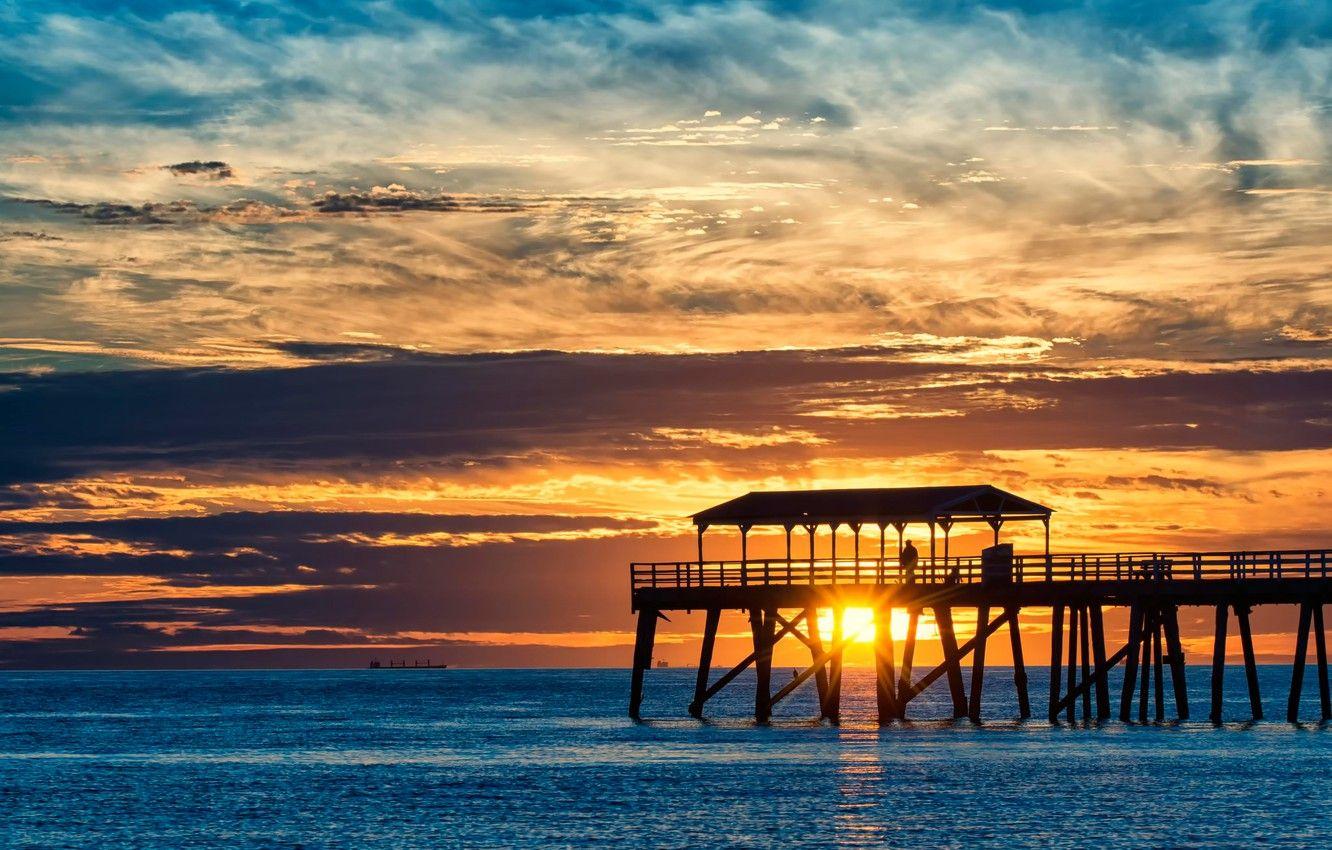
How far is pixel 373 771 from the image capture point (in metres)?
64.4

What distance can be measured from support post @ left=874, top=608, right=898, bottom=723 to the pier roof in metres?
3.79

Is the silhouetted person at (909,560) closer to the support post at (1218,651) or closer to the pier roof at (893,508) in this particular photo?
the pier roof at (893,508)

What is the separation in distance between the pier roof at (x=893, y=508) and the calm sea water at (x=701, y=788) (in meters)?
7.92

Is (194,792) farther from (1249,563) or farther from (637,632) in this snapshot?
(1249,563)

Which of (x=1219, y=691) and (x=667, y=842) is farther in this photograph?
(x=1219, y=691)

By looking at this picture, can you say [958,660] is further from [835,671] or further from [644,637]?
[644,637]

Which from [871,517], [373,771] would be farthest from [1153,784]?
[373,771]

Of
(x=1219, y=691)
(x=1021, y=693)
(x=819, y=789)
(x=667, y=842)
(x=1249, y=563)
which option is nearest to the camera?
(x=667, y=842)

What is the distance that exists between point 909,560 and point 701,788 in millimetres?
17132

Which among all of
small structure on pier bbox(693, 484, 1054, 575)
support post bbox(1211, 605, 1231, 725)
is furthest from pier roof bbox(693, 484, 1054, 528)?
support post bbox(1211, 605, 1231, 725)

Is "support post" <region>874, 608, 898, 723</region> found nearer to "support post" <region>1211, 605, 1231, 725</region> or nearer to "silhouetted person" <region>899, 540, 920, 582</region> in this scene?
"silhouetted person" <region>899, 540, 920, 582</region>

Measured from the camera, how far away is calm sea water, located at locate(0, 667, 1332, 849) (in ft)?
146

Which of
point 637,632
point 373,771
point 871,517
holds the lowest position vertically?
point 373,771

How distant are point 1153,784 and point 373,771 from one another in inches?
1050
